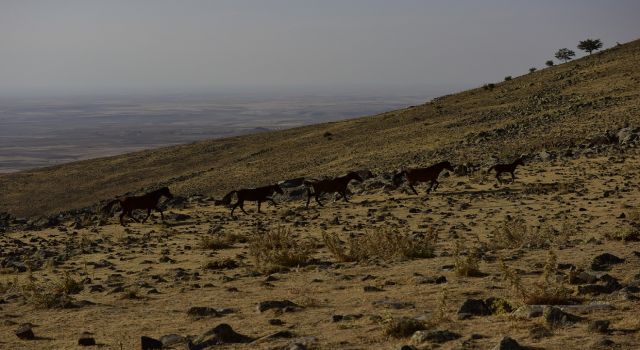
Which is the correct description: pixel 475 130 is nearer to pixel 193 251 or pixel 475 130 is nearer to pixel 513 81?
→ pixel 513 81

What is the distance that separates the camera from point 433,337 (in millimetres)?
7742

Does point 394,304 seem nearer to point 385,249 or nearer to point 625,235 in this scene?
point 385,249

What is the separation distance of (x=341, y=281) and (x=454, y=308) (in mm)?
3228

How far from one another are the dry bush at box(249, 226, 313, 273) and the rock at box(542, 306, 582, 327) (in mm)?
6857

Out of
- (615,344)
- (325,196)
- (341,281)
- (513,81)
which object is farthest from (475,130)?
(615,344)

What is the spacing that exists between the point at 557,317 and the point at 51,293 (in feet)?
28.9

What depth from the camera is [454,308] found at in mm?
9391

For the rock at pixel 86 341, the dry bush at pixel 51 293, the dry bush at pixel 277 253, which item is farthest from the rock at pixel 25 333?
the dry bush at pixel 277 253

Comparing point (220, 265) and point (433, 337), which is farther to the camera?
point (220, 265)

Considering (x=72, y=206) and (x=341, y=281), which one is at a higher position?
(x=341, y=281)

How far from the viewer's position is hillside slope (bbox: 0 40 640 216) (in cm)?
4050

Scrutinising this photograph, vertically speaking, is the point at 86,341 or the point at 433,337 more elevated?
the point at 433,337

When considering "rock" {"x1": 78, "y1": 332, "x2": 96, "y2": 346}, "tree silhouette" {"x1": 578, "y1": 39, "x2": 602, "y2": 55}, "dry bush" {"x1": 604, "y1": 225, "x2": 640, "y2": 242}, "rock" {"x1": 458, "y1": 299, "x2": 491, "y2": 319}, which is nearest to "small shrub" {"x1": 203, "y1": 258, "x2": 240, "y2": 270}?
"rock" {"x1": 78, "y1": 332, "x2": 96, "y2": 346}

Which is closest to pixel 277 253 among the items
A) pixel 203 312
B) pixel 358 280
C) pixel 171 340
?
pixel 358 280
